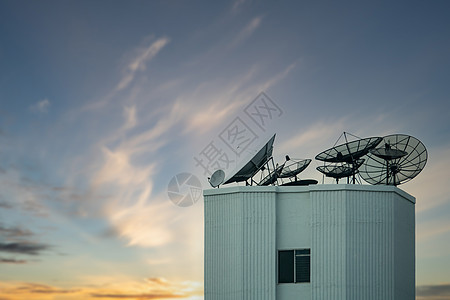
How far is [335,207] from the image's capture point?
42469mm

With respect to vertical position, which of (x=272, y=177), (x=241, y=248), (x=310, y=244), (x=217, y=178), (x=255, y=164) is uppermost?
(x=255, y=164)

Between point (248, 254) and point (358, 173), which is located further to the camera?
point (358, 173)

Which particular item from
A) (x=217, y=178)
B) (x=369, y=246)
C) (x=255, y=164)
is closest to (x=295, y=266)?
(x=369, y=246)

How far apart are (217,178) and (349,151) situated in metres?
9.74

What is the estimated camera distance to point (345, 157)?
4594 cm

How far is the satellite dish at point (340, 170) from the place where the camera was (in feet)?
151

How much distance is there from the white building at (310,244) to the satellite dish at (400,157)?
305cm

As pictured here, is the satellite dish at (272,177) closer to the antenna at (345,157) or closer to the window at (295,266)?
the antenna at (345,157)

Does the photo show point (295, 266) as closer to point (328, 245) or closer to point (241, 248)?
point (328, 245)

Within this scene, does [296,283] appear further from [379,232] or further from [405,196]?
[405,196]

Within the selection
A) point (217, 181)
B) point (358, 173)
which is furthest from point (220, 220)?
point (358, 173)

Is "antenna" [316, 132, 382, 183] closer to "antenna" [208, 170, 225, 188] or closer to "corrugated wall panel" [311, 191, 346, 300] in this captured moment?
"corrugated wall panel" [311, 191, 346, 300]

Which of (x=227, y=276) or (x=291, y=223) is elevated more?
(x=291, y=223)

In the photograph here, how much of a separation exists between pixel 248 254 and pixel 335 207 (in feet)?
21.8
